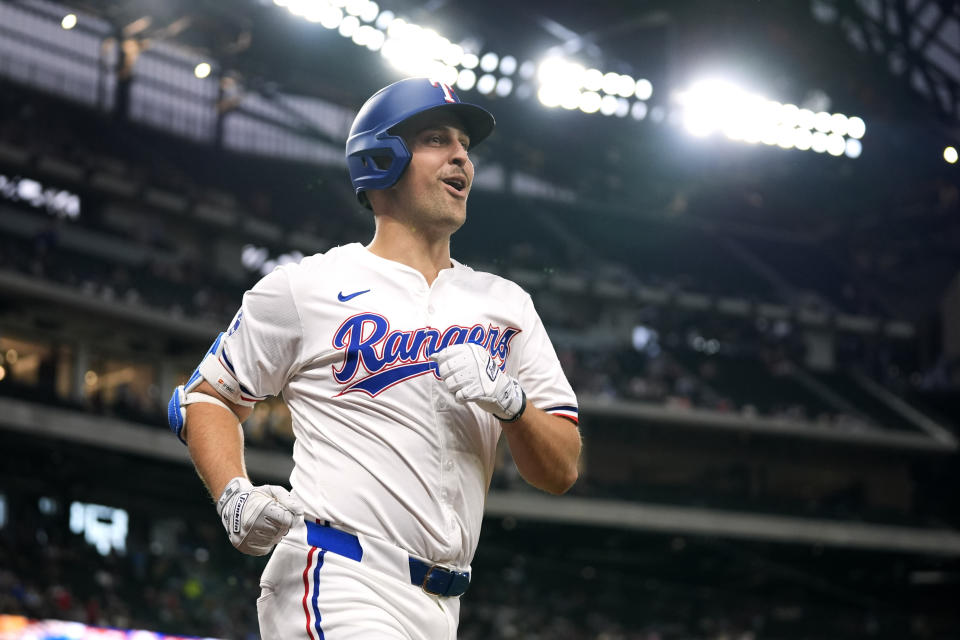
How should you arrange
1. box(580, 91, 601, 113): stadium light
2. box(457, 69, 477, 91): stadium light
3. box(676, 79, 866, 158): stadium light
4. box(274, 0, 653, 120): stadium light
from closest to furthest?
box(274, 0, 653, 120): stadium light
box(457, 69, 477, 91): stadium light
box(580, 91, 601, 113): stadium light
box(676, 79, 866, 158): stadium light

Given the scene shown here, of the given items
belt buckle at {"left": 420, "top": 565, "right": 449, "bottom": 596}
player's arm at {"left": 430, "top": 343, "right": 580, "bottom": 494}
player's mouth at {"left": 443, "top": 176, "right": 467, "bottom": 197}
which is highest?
player's mouth at {"left": 443, "top": 176, "right": 467, "bottom": 197}

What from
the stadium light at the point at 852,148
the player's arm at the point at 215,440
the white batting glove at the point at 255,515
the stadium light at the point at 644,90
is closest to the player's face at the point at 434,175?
the player's arm at the point at 215,440

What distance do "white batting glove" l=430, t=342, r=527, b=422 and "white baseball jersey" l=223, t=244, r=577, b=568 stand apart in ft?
0.66

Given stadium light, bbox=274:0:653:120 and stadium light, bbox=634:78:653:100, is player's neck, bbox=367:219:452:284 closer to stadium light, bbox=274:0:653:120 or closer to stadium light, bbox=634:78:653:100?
stadium light, bbox=274:0:653:120

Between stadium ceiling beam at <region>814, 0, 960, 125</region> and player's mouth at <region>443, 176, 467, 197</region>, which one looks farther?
stadium ceiling beam at <region>814, 0, 960, 125</region>

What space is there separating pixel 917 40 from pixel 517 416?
30474 mm

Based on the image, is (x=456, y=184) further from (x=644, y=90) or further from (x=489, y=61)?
(x=644, y=90)

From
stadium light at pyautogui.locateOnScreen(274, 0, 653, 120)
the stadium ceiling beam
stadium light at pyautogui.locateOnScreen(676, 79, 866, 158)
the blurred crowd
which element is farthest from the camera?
the stadium ceiling beam

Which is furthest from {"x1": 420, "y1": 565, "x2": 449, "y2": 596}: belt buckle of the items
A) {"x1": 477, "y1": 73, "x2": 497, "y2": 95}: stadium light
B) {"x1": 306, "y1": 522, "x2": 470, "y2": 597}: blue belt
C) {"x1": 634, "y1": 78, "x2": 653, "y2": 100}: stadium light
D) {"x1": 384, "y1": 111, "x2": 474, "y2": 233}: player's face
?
{"x1": 634, "y1": 78, "x2": 653, "y2": 100}: stadium light

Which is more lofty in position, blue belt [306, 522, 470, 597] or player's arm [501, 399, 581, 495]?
player's arm [501, 399, 581, 495]

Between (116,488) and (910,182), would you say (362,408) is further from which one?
(910,182)

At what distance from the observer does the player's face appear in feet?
10.0

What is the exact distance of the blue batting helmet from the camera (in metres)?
3.03

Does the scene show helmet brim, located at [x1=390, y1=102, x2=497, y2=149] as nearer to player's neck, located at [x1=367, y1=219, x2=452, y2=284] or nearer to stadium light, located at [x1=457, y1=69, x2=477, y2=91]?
player's neck, located at [x1=367, y1=219, x2=452, y2=284]
